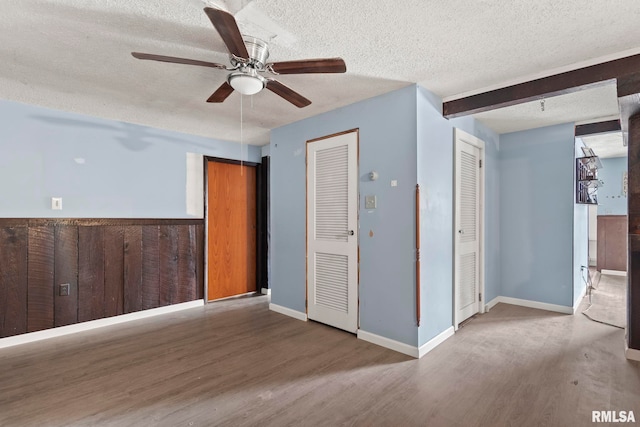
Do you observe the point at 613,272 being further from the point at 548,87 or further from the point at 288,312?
the point at 288,312

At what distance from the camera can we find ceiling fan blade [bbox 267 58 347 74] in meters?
1.82

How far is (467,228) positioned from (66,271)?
4.44 meters

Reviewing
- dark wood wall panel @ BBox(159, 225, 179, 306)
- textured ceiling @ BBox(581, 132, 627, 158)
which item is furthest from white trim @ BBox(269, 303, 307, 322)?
textured ceiling @ BBox(581, 132, 627, 158)

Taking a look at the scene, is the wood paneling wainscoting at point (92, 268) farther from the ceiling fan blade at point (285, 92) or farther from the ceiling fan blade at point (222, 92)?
the ceiling fan blade at point (285, 92)

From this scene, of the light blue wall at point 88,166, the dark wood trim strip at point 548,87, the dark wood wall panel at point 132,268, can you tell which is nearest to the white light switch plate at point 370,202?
the dark wood trim strip at point 548,87

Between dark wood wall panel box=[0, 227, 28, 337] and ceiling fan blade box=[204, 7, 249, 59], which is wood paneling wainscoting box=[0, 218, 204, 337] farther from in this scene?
ceiling fan blade box=[204, 7, 249, 59]

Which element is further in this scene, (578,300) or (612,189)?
(612,189)

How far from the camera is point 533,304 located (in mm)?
4047

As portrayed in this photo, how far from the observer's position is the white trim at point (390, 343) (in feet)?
8.82

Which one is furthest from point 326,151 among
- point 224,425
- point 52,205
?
point 52,205

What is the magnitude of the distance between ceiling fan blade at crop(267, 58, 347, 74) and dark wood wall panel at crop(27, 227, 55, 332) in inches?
122

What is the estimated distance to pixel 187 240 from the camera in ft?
14.0

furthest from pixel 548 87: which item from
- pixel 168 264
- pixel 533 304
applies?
pixel 168 264

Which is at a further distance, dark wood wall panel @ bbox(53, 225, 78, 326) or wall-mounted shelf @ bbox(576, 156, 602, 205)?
wall-mounted shelf @ bbox(576, 156, 602, 205)
